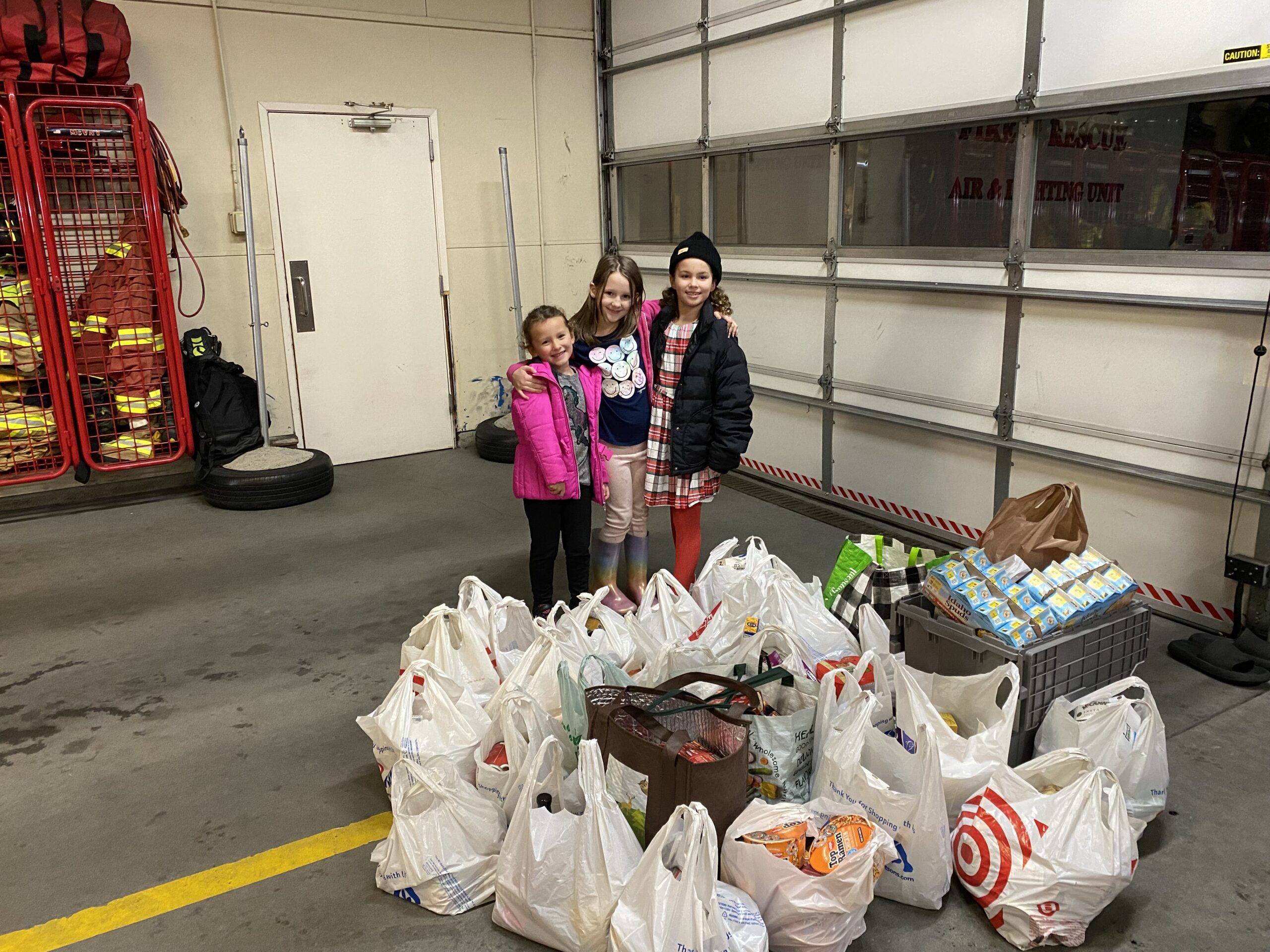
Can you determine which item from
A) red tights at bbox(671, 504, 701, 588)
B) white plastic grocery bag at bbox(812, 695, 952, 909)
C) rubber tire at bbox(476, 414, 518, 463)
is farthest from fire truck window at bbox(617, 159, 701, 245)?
white plastic grocery bag at bbox(812, 695, 952, 909)

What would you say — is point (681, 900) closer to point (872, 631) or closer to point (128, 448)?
point (872, 631)

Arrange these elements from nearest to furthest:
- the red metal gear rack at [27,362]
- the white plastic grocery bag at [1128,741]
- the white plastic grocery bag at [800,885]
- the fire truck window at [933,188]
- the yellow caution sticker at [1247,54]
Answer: the white plastic grocery bag at [800,885]
the white plastic grocery bag at [1128,741]
the yellow caution sticker at [1247,54]
the fire truck window at [933,188]
the red metal gear rack at [27,362]

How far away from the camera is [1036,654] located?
2.40 m

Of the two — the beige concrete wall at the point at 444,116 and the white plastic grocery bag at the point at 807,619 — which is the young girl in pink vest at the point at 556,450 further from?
the beige concrete wall at the point at 444,116

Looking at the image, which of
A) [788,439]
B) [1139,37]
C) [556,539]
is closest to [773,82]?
[788,439]

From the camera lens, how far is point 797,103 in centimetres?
521

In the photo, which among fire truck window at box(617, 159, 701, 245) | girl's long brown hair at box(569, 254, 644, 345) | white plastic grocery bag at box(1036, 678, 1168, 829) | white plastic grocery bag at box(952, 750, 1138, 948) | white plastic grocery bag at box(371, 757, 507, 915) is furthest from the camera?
fire truck window at box(617, 159, 701, 245)

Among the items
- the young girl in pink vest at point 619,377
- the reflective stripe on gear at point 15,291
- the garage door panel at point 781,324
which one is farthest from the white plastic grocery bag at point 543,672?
the reflective stripe on gear at point 15,291

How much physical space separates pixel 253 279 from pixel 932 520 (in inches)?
168

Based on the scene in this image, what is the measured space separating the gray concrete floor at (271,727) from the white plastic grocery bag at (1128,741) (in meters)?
0.15

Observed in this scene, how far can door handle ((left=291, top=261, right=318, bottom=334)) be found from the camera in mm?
6094

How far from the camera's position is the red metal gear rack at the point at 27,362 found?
4.91 meters

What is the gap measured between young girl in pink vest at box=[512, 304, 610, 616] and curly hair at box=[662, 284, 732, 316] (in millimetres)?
395

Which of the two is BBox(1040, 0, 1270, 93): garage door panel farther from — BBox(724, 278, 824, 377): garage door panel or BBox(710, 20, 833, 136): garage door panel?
BBox(724, 278, 824, 377): garage door panel
